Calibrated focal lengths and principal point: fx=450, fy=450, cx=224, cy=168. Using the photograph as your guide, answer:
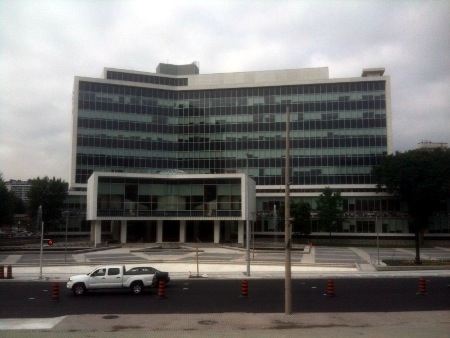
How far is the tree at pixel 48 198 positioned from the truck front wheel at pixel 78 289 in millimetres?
59222

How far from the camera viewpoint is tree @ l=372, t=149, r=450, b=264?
7106cm

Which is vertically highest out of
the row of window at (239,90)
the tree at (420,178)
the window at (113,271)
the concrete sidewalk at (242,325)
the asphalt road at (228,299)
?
the row of window at (239,90)

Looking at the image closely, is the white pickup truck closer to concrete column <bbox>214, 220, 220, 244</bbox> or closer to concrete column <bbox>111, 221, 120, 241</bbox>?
concrete column <bbox>214, 220, 220, 244</bbox>

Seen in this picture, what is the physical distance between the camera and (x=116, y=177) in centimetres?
6825

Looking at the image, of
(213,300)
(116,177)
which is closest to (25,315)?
(213,300)

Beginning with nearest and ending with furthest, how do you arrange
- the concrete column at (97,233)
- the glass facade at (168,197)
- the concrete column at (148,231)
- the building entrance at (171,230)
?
the concrete column at (97,233) → the glass facade at (168,197) → the building entrance at (171,230) → the concrete column at (148,231)

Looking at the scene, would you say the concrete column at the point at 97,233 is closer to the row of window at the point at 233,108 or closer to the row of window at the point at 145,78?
the row of window at the point at 233,108

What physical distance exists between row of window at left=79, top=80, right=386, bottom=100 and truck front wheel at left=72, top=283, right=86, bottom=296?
69.3 meters

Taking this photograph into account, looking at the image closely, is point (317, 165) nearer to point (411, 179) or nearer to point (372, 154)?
point (372, 154)

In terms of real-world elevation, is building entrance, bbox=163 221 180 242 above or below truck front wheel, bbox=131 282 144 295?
above

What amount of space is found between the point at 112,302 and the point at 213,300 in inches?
216

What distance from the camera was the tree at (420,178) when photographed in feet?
233

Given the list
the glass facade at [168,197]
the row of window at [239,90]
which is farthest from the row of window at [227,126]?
the glass facade at [168,197]

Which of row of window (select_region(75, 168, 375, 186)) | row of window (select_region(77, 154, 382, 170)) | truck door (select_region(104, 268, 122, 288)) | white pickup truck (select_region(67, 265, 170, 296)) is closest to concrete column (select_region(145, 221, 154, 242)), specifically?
row of window (select_region(77, 154, 382, 170))
